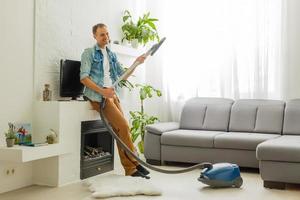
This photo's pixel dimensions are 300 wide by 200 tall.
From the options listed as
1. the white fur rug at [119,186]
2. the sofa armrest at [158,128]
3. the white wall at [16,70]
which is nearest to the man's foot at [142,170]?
the white fur rug at [119,186]

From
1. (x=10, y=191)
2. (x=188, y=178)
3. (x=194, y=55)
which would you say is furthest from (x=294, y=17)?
(x=10, y=191)

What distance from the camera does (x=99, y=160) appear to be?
15.0 feet

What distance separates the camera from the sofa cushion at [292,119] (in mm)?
4977

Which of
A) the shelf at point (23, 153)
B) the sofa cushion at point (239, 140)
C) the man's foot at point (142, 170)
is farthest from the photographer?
the sofa cushion at point (239, 140)

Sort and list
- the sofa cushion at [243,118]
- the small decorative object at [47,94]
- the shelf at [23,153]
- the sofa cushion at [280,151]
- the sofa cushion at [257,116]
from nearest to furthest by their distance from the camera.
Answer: the shelf at [23,153] < the sofa cushion at [280,151] < the small decorative object at [47,94] < the sofa cushion at [257,116] < the sofa cushion at [243,118]

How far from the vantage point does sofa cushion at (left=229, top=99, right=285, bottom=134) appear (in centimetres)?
513

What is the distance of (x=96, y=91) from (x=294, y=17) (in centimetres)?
290

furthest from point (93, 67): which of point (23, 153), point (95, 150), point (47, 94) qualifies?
point (23, 153)

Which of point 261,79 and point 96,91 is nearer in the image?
point 96,91

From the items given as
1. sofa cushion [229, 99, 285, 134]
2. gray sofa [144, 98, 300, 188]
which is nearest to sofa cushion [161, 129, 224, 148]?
gray sofa [144, 98, 300, 188]

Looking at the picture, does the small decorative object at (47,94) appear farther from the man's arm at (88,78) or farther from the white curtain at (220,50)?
the white curtain at (220,50)

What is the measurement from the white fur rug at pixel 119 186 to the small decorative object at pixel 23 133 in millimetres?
714

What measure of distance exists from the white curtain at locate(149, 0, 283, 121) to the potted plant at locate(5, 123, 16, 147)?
296cm

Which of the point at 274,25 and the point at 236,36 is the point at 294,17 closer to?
the point at 274,25
